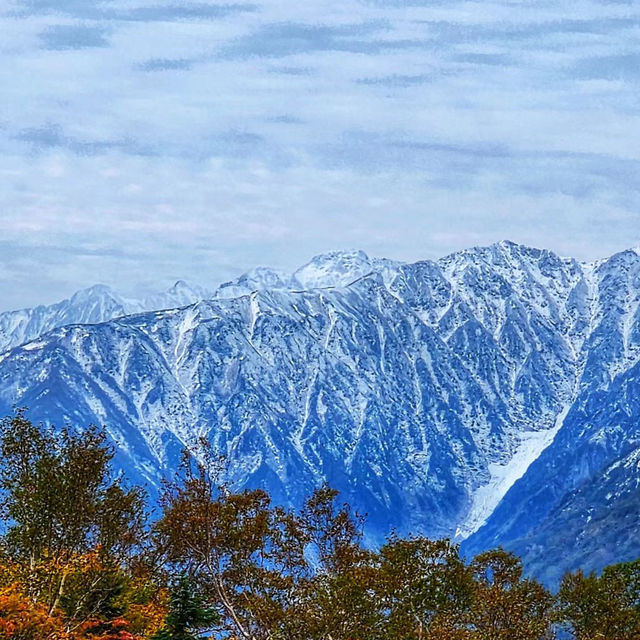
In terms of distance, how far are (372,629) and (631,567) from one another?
7561 centimetres

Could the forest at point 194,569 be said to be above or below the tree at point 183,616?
above

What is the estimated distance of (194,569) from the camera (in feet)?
351

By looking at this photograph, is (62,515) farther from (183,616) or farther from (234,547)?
(234,547)

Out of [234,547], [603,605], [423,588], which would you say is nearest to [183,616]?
[234,547]

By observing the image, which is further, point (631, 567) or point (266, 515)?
point (631, 567)

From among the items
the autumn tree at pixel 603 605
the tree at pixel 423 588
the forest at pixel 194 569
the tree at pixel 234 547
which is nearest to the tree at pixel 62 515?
the forest at pixel 194 569

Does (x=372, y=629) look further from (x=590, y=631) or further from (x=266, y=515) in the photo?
(x=590, y=631)

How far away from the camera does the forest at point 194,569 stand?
87188 mm

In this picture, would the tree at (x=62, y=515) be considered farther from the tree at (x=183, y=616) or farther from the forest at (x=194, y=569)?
the tree at (x=183, y=616)

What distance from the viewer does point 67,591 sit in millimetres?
91500

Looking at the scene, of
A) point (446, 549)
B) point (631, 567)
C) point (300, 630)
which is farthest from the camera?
point (631, 567)

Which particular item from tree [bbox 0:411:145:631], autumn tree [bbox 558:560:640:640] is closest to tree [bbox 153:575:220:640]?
tree [bbox 0:411:145:631]

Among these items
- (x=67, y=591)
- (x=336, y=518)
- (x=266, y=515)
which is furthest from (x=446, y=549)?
(x=67, y=591)

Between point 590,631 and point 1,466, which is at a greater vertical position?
point 1,466
